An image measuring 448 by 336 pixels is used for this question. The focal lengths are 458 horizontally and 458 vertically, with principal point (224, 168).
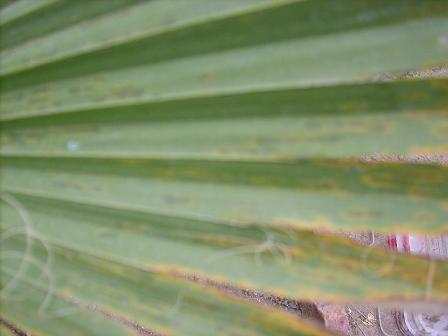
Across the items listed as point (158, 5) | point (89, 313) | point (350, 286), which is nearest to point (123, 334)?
point (89, 313)

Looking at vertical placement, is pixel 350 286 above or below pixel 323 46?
below

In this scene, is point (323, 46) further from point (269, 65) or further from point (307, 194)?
point (307, 194)

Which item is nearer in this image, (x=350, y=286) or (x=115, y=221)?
(x=350, y=286)

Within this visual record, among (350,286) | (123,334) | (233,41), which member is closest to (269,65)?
(233,41)

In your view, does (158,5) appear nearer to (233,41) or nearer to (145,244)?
(233,41)

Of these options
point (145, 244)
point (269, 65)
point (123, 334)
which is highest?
point (269, 65)

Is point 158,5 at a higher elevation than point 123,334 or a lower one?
higher
